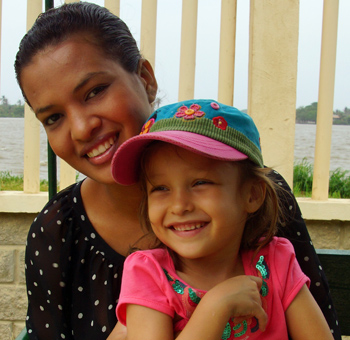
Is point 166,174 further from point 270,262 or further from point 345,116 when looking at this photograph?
point 345,116

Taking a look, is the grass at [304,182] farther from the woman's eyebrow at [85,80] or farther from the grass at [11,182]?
the woman's eyebrow at [85,80]

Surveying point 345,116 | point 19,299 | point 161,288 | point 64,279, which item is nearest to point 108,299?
point 64,279

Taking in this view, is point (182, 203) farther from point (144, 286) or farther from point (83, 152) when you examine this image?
point (83, 152)

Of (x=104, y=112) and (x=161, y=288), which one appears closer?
(x=161, y=288)

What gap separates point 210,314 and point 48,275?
2.51 ft

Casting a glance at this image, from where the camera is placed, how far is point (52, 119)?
153cm

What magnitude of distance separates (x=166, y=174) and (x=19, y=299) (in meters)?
2.47

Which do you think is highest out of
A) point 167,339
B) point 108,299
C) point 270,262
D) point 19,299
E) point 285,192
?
point 285,192

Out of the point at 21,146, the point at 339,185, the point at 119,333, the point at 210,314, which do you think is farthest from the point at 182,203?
the point at 21,146

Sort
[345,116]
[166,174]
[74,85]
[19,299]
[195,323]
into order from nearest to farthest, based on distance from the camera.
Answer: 1. [195,323]
2. [166,174]
3. [74,85]
4. [19,299]
5. [345,116]

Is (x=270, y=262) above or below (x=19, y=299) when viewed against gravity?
above

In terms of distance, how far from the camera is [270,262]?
4.70ft

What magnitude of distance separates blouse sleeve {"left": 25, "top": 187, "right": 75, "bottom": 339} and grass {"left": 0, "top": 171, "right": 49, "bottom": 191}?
1709 mm

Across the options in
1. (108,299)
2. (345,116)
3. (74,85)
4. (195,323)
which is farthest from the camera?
(345,116)
